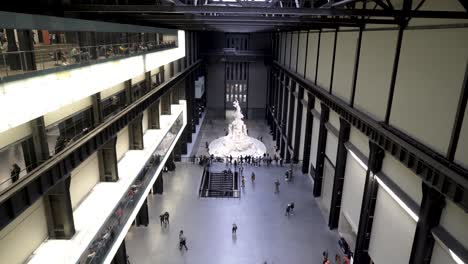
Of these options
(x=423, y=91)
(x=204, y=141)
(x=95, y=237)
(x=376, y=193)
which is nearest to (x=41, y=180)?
(x=95, y=237)

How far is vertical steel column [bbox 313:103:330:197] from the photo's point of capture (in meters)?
24.0

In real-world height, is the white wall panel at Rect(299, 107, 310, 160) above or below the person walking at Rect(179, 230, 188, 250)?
above

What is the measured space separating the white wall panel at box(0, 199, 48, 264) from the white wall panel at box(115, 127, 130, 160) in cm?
739

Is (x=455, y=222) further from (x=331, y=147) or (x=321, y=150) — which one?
(x=321, y=150)

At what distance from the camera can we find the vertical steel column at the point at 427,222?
36.5ft

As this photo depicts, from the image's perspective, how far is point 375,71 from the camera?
1597 centimetres

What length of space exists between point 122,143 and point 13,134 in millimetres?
9975

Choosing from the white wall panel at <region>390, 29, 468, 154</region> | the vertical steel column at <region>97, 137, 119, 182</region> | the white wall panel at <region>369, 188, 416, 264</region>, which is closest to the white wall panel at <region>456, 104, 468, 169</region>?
the white wall panel at <region>390, 29, 468, 154</region>

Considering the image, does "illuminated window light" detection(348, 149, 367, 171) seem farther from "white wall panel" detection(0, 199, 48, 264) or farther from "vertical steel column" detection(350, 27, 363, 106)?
"white wall panel" detection(0, 199, 48, 264)

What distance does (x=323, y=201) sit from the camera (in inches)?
987

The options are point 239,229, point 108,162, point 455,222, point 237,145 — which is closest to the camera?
point 455,222

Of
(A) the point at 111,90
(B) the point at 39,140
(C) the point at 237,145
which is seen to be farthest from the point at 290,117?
(B) the point at 39,140

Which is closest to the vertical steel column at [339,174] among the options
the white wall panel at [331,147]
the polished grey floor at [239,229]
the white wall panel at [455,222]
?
the polished grey floor at [239,229]

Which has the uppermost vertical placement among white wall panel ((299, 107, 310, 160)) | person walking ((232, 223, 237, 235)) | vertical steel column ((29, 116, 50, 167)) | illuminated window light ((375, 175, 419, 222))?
vertical steel column ((29, 116, 50, 167))
